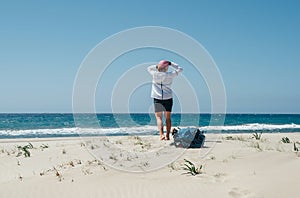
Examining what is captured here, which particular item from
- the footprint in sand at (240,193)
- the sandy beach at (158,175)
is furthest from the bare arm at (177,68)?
the footprint in sand at (240,193)

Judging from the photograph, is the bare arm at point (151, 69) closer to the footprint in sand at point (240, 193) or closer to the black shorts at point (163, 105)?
the black shorts at point (163, 105)

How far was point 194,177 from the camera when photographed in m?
4.48

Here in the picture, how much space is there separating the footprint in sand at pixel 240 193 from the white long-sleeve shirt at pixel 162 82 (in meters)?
4.79

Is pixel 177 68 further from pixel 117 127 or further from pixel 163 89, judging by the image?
pixel 117 127

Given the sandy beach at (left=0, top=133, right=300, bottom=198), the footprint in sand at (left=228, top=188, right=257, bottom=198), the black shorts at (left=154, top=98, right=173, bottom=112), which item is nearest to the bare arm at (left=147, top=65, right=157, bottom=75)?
the black shorts at (left=154, top=98, right=173, bottom=112)

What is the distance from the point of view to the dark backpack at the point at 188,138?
7.00m

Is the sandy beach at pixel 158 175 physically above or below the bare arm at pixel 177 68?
below

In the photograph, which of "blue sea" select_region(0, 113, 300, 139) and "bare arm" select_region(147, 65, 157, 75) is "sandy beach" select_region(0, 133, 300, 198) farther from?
"blue sea" select_region(0, 113, 300, 139)

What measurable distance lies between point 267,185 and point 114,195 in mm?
1966

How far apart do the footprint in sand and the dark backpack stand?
3.04 m

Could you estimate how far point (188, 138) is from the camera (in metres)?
7.04

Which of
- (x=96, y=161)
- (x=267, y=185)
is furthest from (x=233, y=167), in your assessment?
(x=96, y=161)

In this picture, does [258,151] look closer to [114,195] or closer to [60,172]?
[114,195]

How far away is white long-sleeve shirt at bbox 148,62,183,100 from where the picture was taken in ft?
27.6
